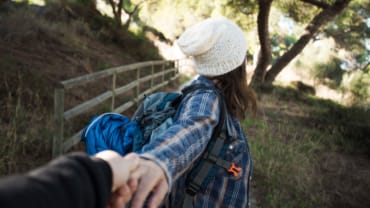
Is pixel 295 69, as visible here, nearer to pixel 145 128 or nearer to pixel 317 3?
pixel 317 3

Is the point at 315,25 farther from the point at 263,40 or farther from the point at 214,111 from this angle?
the point at 214,111

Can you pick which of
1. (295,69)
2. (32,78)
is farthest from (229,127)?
(295,69)

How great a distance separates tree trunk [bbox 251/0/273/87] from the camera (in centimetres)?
1030

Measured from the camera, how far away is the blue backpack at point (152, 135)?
1.31 metres

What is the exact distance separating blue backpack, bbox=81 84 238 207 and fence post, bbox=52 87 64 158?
208cm

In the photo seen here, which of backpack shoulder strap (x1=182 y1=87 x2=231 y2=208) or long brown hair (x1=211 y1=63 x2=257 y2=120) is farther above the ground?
long brown hair (x1=211 y1=63 x2=257 y2=120)

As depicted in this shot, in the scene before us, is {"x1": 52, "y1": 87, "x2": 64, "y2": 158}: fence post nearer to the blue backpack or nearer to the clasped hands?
the blue backpack

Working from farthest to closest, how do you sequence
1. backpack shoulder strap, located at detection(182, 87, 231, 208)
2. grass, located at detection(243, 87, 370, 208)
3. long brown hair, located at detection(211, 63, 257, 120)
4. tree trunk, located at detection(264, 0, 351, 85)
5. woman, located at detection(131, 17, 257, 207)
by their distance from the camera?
tree trunk, located at detection(264, 0, 351, 85) < grass, located at detection(243, 87, 370, 208) < long brown hair, located at detection(211, 63, 257, 120) < backpack shoulder strap, located at detection(182, 87, 231, 208) < woman, located at detection(131, 17, 257, 207)

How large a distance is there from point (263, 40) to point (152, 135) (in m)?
10.5

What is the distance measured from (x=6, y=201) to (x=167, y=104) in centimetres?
104

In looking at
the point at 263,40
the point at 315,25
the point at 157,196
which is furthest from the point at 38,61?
the point at 315,25

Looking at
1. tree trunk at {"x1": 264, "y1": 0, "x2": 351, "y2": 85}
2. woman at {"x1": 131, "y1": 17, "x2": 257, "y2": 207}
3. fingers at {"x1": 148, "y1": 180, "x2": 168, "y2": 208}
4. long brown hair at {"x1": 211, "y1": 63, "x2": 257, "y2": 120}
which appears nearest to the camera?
fingers at {"x1": 148, "y1": 180, "x2": 168, "y2": 208}

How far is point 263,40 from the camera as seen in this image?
11227 millimetres

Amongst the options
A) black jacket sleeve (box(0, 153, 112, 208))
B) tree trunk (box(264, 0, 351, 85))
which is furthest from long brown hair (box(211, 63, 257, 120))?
tree trunk (box(264, 0, 351, 85))
